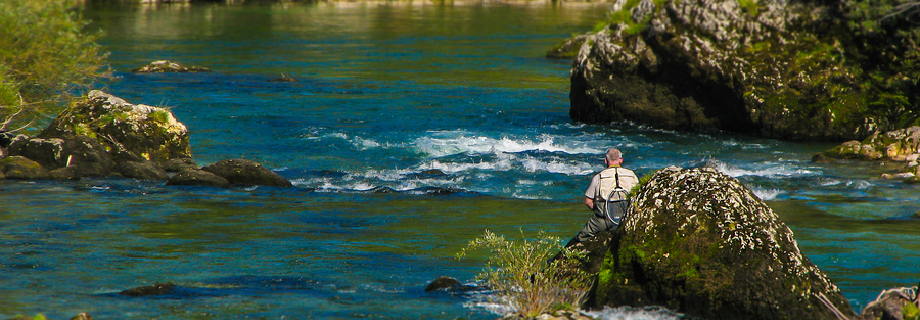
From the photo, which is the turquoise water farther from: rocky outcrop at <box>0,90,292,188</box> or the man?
the man

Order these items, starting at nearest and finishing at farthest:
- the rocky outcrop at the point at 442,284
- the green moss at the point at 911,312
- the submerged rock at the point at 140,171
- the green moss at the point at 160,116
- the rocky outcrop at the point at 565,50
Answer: the green moss at the point at 911,312, the rocky outcrop at the point at 442,284, the submerged rock at the point at 140,171, the green moss at the point at 160,116, the rocky outcrop at the point at 565,50

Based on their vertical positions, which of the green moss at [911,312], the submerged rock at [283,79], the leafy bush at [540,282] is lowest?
the submerged rock at [283,79]

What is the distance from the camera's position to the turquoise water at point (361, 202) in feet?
40.2

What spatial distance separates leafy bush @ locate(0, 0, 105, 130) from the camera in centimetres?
2175

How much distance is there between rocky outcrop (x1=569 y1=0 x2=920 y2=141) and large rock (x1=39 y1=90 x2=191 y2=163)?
43.5 feet

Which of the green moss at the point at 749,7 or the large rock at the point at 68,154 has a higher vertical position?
the green moss at the point at 749,7

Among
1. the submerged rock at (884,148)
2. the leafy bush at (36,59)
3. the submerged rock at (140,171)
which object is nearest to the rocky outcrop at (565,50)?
the submerged rock at (884,148)

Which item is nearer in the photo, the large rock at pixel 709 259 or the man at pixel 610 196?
the large rock at pixel 709 259

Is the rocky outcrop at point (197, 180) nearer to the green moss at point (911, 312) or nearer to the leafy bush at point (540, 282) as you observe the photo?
the leafy bush at point (540, 282)

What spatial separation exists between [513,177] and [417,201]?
3641mm

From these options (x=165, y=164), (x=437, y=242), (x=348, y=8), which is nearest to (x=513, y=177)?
(x=437, y=242)

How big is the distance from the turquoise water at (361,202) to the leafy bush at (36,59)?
313cm

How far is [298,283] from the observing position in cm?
1266

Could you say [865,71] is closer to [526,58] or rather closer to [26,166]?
[26,166]
